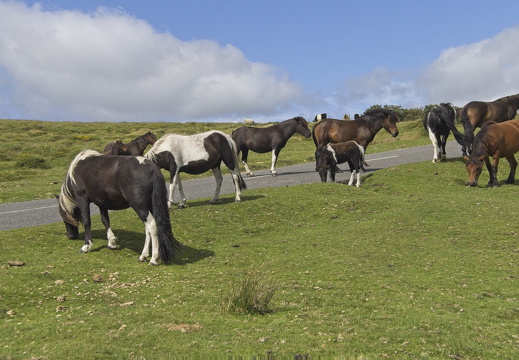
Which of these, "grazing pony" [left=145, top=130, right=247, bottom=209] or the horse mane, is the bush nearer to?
"grazing pony" [left=145, top=130, right=247, bottom=209]

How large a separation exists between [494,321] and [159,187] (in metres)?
6.44

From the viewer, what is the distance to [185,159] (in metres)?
14.7

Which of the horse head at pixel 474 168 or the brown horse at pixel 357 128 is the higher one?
the brown horse at pixel 357 128

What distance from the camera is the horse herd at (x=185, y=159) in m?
9.99

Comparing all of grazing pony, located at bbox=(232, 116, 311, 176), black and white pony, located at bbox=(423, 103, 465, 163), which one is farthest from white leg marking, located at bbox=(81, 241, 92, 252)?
black and white pony, located at bbox=(423, 103, 465, 163)

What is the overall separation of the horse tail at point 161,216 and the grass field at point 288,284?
0.31 m

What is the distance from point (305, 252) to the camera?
11.1 meters

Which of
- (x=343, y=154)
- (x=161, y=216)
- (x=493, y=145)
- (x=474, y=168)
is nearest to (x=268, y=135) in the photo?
(x=343, y=154)

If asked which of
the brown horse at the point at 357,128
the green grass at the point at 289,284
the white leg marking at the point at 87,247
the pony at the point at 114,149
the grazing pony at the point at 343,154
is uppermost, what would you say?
the brown horse at the point at 357,128

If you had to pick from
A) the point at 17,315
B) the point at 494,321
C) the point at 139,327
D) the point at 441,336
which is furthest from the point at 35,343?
the point at 494,321

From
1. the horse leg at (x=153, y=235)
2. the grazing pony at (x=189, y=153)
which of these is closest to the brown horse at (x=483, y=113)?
the grazing pony at (x=189, y=153)

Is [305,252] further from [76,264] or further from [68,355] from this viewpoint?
[68,355]

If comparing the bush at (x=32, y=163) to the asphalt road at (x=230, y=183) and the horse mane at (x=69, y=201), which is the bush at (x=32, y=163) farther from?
the horse mane at (x=69, y=201)

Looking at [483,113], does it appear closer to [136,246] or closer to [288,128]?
[288,128]
